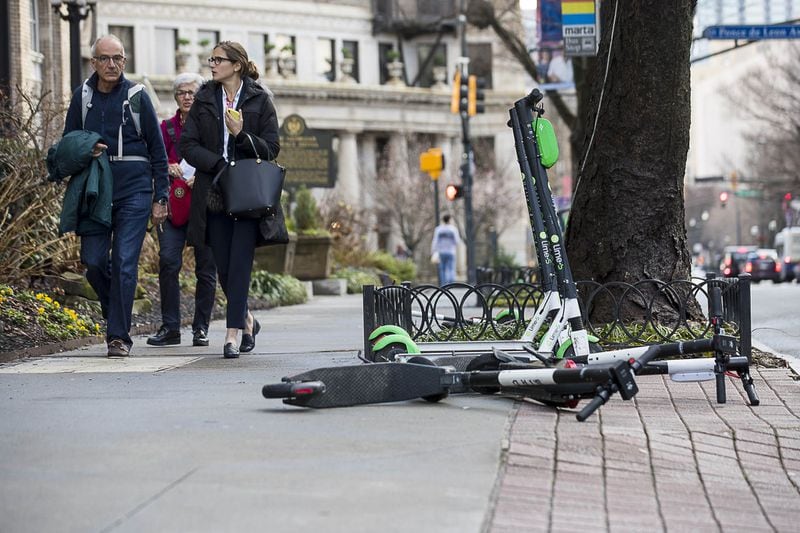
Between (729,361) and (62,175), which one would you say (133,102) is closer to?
(62,175)

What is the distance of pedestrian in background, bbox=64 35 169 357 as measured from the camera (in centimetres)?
997

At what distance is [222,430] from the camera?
20.4 feet

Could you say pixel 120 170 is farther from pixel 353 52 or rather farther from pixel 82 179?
pixel 353 52

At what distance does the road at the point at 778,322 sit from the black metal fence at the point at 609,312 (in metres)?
2.22

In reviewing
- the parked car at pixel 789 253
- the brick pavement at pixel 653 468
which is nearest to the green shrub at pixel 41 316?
the brick pavement at pixel 653 468

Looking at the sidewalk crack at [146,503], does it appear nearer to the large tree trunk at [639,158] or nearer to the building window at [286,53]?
the large tree trunk at [639,158]

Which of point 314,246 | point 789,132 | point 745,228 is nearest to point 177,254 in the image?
point 314,246

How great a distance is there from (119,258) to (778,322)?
9724 mm

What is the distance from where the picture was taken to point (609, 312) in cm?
1026

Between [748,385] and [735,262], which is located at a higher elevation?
[748,385]

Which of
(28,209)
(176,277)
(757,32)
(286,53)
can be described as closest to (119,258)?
(176,277)

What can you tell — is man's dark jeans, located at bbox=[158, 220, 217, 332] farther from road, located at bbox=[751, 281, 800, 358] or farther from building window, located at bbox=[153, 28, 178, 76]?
building window, located at bbox=[153, 28, 178, 76]

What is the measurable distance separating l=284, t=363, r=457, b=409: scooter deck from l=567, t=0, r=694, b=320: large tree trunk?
3572 millimetres

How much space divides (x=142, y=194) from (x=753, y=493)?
5.44 metres
